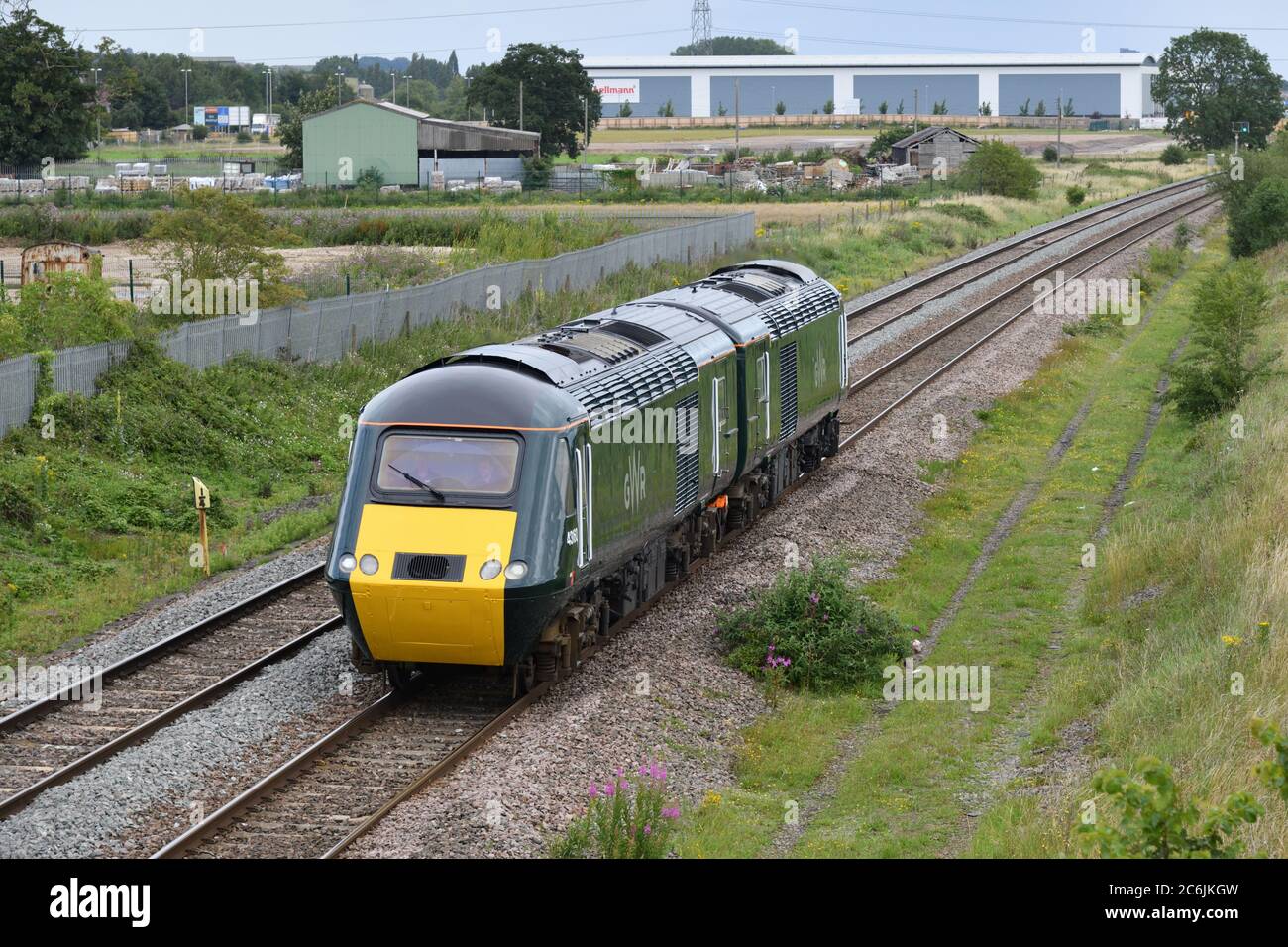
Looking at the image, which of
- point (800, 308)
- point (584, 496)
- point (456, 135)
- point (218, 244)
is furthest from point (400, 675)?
point (456, 135)

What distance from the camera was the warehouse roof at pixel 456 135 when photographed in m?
89.1

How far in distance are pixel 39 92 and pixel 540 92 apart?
40.7m

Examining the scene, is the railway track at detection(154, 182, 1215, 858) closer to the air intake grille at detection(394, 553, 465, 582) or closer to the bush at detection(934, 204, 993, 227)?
the air intake grille at detection(394, 553, 465, 582)

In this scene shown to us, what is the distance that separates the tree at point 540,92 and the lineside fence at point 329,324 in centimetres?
5903

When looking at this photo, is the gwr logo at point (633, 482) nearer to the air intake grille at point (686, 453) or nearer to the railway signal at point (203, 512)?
the air intake grille at point (686, 453)

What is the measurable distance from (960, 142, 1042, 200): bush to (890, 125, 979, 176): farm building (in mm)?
18479

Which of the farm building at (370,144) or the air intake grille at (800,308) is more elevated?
the farm building at (370,144)

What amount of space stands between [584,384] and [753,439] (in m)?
6.12

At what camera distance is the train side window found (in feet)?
48.4

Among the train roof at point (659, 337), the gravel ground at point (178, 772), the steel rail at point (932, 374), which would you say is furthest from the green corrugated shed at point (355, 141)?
the gravel ground at point (178, 772)

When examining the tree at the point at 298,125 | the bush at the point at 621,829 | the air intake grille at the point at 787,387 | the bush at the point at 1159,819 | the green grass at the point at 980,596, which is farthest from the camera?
the tree at the point at 298,125

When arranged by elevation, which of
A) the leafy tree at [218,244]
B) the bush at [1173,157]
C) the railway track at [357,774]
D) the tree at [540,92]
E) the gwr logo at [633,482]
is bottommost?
the railway track at [357,774]

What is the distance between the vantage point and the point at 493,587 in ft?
46.0

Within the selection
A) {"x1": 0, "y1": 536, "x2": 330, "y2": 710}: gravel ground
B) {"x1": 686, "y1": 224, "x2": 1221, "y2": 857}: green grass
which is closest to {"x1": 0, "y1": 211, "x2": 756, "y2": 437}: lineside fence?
{"x1": 0, "y1": 536, "x2": 330, "y2": 710}: gravel ground
